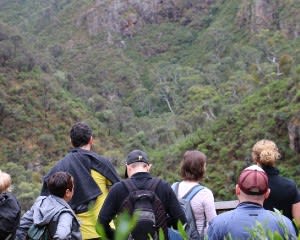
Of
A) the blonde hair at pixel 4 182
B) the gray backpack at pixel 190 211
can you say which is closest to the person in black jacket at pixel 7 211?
the blonde hair at pixel 4 182

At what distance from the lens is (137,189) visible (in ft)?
10.4

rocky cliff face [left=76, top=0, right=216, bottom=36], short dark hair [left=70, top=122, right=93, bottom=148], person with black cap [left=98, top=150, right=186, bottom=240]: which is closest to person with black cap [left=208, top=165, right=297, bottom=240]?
person with black cap [left=98, top=150, right=186, bottom=240]

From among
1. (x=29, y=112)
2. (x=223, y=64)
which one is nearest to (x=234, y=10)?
(x=223, y=64)

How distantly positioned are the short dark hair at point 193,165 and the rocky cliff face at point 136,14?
7249cm

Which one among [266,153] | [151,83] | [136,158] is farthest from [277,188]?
[151,83]

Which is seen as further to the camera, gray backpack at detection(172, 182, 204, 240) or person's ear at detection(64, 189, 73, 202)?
gray backpack at detection(172, 182, 204, 240)

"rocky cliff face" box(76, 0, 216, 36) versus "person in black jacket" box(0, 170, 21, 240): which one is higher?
"person in black jacket" box(0, 170, 21, 240)

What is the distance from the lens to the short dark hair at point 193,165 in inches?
135

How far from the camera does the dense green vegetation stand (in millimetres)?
26156

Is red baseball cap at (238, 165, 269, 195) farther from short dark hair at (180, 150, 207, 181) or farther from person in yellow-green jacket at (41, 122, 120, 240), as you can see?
person in yellow-green jacket at (41, 122, 120, 240)

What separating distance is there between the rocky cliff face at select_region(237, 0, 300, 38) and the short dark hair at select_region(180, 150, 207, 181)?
2196 inches

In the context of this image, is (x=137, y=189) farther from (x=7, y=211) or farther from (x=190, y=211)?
(x=7, y=211)

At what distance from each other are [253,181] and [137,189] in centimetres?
84

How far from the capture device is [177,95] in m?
54.7
